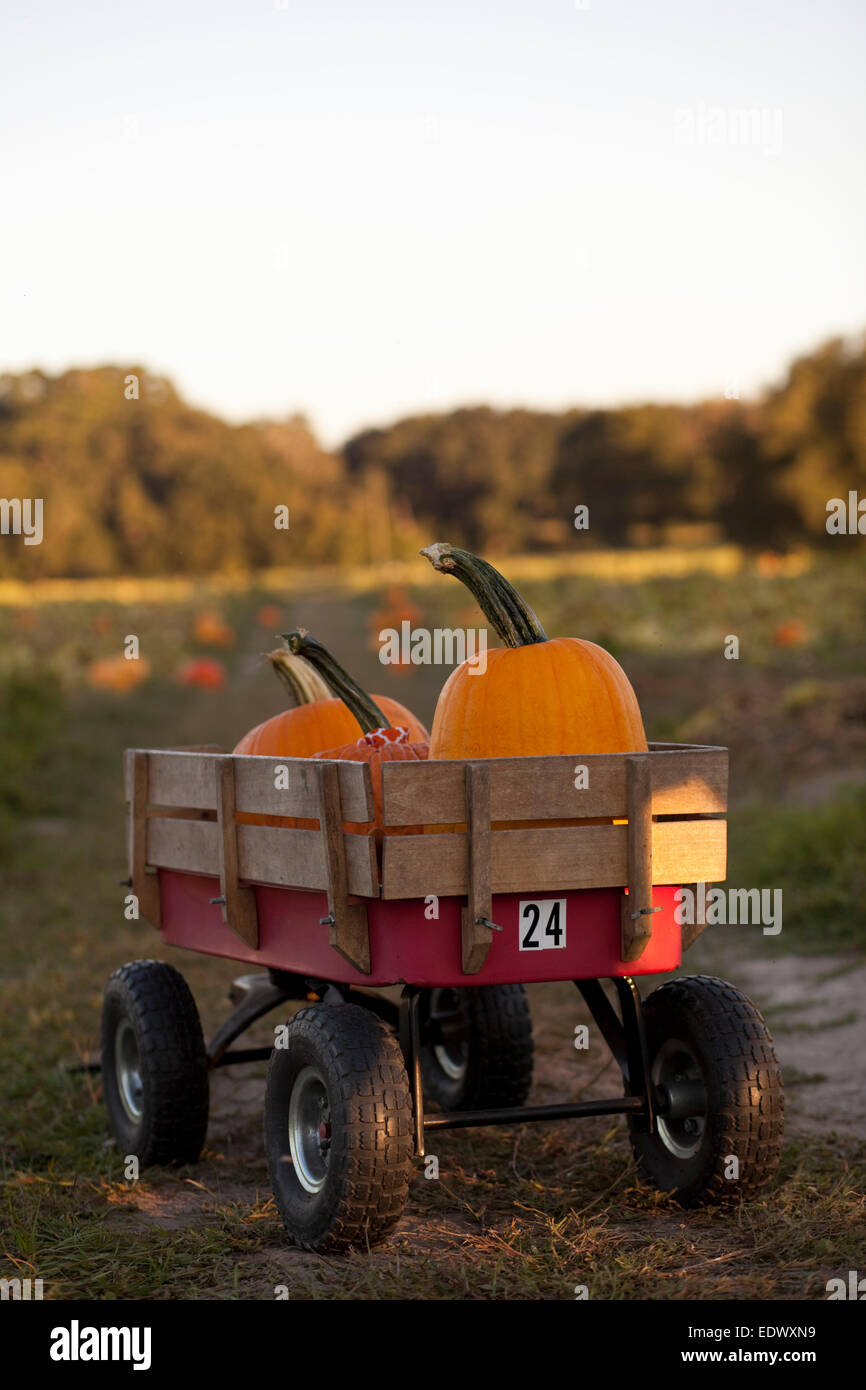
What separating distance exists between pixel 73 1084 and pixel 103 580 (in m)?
45.7

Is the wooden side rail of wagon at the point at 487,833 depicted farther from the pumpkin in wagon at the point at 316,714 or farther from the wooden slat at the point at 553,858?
the pumpkin in wagon at the point at 316,714

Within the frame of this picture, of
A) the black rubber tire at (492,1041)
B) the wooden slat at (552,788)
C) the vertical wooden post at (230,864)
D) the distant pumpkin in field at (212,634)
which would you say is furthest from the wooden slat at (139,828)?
the distant pumpkin in field at (212,634)

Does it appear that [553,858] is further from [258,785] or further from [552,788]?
[258,785]

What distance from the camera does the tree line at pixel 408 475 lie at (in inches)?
1752

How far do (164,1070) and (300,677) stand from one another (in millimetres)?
1433

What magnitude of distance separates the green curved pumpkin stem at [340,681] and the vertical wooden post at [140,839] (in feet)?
2.16

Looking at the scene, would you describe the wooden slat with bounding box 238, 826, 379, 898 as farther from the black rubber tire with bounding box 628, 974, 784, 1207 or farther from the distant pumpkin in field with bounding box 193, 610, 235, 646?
the distant pumpkin in field with bounding box 193, 610, 235, 646

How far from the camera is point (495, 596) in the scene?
451 cm

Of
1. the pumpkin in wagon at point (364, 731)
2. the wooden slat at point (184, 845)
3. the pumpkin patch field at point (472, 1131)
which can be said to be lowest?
the pumpkin patch field at point (472, 1131)

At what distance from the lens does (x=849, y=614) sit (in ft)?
76.6

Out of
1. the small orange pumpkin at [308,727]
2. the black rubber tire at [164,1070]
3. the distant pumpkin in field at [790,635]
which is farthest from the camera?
the distant pumpkin in field at [790,635]

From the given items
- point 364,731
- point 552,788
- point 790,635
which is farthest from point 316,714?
point 790,635

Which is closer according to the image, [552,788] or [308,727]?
[552,788]

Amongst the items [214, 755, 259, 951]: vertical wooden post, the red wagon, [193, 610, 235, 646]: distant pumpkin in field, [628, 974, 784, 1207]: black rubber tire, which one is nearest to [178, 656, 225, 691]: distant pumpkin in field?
[193, 610, 235, 646]: distant pumpkin in field
